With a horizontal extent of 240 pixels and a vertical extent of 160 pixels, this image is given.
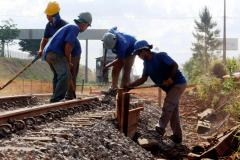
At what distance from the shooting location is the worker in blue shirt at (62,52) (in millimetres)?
8414

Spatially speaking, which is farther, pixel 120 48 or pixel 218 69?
pixel 218 69

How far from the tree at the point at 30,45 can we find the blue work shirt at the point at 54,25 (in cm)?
5908

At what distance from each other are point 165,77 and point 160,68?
0.22m

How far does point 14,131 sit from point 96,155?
1.04 metres

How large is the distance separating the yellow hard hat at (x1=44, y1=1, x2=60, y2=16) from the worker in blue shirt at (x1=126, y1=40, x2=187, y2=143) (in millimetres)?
2337

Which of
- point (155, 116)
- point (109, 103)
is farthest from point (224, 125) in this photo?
point (109, 103)

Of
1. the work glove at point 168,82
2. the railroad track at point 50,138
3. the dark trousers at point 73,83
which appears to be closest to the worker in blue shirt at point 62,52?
the dark trousers at point 73,83

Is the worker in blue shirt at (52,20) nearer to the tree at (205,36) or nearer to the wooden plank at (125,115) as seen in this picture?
the wooden plank at (125,115)

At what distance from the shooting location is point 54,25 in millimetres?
9688

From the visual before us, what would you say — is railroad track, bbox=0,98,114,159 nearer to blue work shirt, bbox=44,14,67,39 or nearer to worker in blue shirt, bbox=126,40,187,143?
worker in blue shirt, bbox=126,40,187,143

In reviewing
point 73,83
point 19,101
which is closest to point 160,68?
point 73,83

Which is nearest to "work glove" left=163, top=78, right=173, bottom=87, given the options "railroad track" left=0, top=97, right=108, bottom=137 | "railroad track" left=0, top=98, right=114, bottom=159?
Result: "railroad track" left=0, top=98, right=114, bottom=159

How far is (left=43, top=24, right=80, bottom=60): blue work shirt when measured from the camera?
8.34m

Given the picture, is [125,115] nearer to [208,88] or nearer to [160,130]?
[160,130]
